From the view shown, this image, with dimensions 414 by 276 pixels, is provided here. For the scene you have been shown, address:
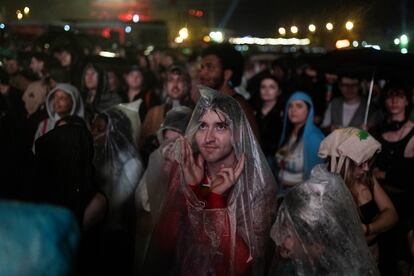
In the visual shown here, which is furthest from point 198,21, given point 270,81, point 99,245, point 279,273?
point 279,273

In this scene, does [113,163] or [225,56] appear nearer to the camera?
[113,163]

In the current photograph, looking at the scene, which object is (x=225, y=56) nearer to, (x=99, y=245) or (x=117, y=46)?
(x=99, y=245)

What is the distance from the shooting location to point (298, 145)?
5582 mm

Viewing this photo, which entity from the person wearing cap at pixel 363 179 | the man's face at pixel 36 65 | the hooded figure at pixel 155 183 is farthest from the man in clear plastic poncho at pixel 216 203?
the man's face at pixel 36 65

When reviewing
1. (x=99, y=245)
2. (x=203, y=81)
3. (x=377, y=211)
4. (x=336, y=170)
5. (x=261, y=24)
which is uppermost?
(x=261, y=24)

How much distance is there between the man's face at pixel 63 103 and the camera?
5.43 metres

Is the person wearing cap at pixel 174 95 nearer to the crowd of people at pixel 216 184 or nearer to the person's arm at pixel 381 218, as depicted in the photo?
the crowd of people at pixel 216 184

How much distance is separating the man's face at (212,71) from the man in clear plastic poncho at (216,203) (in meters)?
2.09

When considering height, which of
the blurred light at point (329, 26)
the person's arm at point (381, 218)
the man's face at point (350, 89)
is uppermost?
the blurred light at point (329, 26)

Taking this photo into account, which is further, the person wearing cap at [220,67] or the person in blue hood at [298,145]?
the person wearing cap at [220,67]

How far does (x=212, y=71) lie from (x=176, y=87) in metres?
1.35

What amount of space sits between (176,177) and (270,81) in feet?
14.9

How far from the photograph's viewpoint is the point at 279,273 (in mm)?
2854

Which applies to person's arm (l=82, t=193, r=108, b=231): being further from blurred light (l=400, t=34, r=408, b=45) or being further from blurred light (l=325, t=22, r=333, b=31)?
blurred light (l=400, t=34, r=408, b=45)
